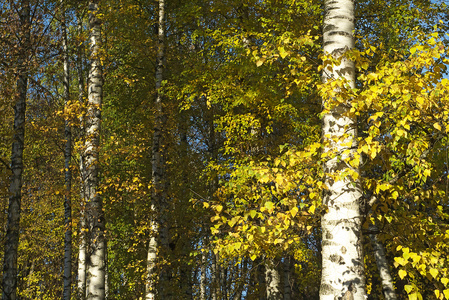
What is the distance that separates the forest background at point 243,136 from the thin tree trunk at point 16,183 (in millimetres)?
29

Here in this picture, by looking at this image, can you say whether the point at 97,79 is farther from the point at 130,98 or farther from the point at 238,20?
the point at 130,98

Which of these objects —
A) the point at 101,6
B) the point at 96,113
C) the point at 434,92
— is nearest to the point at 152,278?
the point at 96,113

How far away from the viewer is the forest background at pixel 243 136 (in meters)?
4.04

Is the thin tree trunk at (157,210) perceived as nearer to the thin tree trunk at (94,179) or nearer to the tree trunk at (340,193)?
the thin tree trunk at (94,179)

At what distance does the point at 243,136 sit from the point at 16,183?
5.11m

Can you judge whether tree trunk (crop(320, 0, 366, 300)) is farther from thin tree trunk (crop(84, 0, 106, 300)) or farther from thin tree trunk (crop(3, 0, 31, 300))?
thin tree trunk (crop(3, 0, 31, 300))

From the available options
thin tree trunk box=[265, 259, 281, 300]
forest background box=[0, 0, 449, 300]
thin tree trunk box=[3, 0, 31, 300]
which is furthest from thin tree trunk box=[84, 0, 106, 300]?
thin tree trunk box=[265, 259, 281, 300]

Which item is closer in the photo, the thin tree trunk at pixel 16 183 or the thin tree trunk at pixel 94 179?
the thin tree trunk at pixel 94 179

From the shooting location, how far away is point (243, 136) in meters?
10.2

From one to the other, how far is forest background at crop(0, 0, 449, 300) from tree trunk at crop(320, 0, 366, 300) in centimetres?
4

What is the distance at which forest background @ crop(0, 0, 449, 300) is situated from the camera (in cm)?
404

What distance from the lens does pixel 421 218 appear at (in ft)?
16.9

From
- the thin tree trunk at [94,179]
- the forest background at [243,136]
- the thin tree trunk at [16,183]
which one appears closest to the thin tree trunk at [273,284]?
the forest background at [243,136]

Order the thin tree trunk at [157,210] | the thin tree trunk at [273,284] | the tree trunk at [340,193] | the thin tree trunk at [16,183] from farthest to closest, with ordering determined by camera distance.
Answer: the thin tree trunk at [273,284]
the thin tree trunk at [157,210]
the thin tree trunk at [16,183]
the tree trunk at [340,193]
